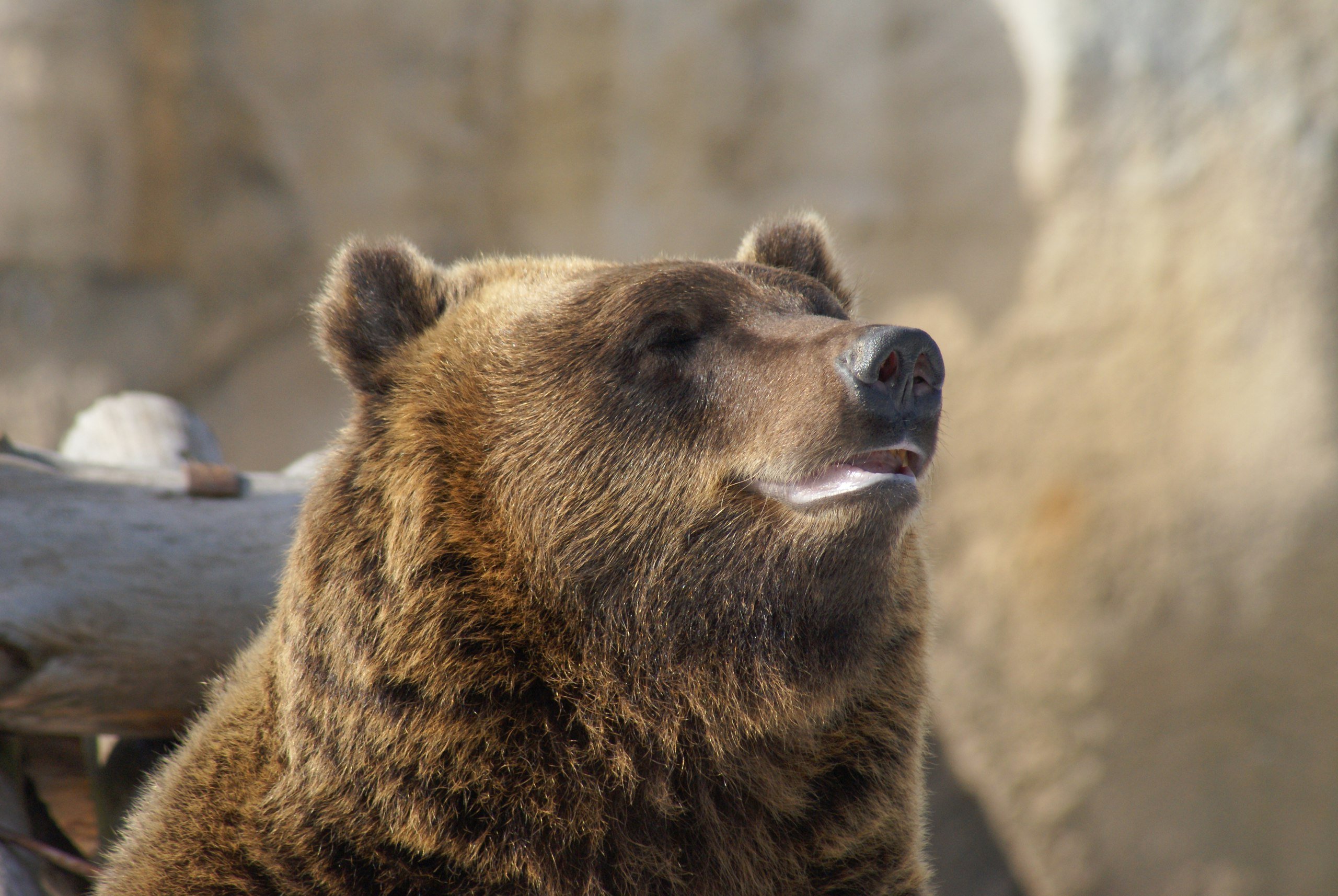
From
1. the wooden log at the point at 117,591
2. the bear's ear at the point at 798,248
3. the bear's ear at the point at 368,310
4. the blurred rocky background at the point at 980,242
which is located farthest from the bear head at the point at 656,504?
the blurred rocky background at the point at 980,242

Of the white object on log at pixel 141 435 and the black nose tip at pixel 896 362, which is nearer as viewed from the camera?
the black nose tip at pixel 896 362

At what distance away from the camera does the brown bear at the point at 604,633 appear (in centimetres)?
230

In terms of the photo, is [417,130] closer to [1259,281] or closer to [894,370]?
[1259,281]

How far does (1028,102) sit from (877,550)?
6413mm

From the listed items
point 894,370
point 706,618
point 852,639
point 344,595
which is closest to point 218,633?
point 344,595

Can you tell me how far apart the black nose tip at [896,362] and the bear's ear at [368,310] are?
1.10 m

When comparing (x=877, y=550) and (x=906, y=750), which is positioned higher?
(x=877, y=550)

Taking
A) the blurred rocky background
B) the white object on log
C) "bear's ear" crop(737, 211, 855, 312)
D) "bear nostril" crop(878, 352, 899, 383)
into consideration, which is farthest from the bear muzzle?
the blurred rocky background

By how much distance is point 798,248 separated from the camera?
3232 mm

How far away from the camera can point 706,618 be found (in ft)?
7.88

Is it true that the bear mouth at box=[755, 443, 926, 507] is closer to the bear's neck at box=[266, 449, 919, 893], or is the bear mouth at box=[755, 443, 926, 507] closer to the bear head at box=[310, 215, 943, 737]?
the bear head at box=[310, 215, 943, 737]

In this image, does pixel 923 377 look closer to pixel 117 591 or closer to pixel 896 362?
pixel 896 362

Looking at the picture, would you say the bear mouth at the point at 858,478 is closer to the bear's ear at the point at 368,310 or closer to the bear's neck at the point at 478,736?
the bear's neck at the point at 478,736

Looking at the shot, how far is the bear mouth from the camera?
225cm
